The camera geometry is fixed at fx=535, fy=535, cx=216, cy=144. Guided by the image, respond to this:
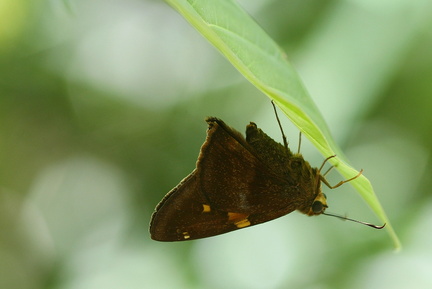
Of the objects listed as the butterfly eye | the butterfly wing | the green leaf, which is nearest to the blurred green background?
the butterfly eye

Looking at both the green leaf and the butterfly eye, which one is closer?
the green leaf

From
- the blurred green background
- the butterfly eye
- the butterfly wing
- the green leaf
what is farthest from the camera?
the blurred green background

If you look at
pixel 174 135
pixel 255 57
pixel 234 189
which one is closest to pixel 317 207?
pixel 234 189

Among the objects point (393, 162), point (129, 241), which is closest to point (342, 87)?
point (393, 162)

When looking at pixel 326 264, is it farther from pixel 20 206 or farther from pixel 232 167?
pixel 20 206

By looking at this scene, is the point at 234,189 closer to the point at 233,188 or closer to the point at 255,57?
the point at 233,188

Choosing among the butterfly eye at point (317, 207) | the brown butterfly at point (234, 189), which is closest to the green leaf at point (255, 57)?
the brown butterfly at point (234, 189)

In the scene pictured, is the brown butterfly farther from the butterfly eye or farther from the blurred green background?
the blurred green background
